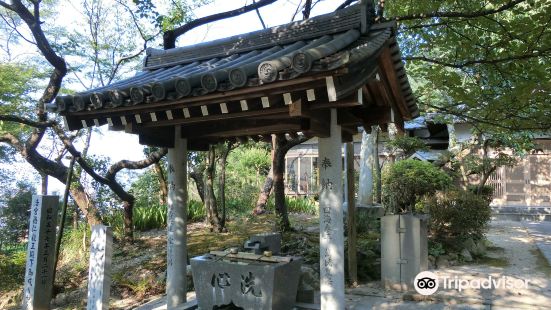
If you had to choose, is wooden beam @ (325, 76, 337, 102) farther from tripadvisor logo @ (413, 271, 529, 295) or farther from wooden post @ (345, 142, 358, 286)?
tripadvisor logo @ (413, 271, 529, 295)

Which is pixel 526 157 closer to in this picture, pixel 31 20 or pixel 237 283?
pixel 237 283

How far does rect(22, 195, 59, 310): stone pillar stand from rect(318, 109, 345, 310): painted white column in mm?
5187

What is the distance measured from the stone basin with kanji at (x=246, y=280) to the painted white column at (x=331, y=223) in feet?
1.82

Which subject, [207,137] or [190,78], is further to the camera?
[207,137]

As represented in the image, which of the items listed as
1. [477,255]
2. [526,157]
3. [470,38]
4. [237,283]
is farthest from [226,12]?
[526,157]

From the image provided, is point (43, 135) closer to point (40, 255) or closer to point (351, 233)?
point (40, 255)

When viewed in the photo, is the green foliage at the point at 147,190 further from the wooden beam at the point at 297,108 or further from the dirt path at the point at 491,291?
the wooden beam at the point at 297,108

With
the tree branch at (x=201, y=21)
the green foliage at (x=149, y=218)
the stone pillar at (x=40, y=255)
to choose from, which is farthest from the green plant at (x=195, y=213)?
the stone pillar at (x=40, y=255)

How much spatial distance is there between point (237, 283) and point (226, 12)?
6317mm

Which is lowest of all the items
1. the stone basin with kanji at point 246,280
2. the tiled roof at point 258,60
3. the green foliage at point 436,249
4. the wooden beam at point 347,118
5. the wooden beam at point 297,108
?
the green foliage at point 436,249

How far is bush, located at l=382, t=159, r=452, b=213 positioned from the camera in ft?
35.4

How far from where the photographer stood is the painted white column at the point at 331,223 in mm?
4559

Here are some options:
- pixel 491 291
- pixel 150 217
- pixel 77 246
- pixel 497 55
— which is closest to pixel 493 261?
pixel 491 291

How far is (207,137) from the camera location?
609 centimetres
